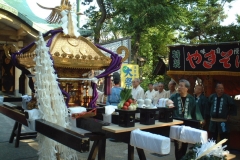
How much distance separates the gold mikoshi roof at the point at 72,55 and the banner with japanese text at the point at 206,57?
8.64 feet

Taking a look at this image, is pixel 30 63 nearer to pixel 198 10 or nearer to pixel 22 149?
pixel 22 149

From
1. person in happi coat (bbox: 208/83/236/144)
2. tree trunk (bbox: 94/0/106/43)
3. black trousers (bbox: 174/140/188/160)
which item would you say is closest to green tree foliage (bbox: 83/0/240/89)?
tree trunk (bbox: 94/0/106/43)

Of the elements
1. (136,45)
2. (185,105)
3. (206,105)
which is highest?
(136,45)

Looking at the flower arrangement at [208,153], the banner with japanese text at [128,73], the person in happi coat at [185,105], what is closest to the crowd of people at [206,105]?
the person in happi coat at [185,105]

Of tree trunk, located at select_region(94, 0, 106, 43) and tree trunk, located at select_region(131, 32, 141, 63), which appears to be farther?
tree trunk, located at select_region(94, 0, 106, 43)

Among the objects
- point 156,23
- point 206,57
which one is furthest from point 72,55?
point 156,23

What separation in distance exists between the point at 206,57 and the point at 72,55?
11.5 feet

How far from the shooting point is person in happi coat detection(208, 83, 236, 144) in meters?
4.81

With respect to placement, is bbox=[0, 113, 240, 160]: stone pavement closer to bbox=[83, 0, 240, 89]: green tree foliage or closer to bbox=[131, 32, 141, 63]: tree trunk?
bbox=[83, 0, 240, 89]: green tree foliage

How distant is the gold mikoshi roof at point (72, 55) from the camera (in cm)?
348

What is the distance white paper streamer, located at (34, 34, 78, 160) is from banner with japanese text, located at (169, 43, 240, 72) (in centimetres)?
392

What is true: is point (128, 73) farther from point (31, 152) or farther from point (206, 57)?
point (31, 152)

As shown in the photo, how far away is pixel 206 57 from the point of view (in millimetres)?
5777

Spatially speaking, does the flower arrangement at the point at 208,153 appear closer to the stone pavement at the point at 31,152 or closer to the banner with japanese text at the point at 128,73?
A: the stone pavement at the point at 31,152
